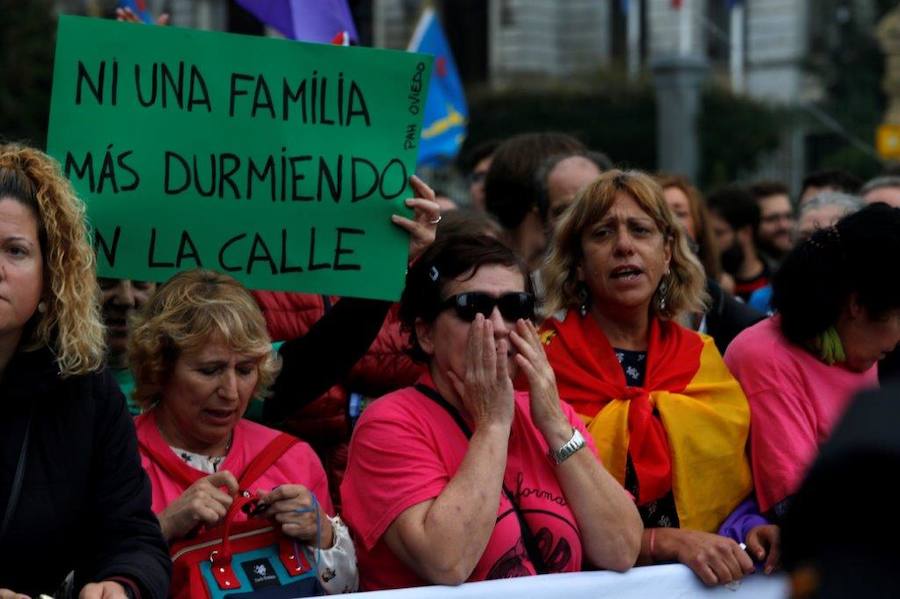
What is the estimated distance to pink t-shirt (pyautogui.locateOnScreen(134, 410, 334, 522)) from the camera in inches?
144

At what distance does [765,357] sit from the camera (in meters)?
4.11

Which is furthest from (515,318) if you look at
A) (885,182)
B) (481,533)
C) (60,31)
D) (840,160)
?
(840,160)

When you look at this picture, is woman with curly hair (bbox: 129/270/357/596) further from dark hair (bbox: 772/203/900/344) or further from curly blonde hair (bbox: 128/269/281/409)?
dark hair (bbox: 772/203/900/344)

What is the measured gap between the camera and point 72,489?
9.93ft

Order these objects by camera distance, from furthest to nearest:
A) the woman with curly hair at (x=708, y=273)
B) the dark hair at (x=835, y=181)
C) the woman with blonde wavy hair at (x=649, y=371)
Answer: the dark hair at (x=835, y=181) → the woman with curly hair at (x=708, y=273) → the woman with blonde wavy hair at (x=649, y=371)

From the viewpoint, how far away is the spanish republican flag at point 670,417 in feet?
13.0

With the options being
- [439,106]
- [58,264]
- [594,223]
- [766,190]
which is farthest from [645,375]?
[439,106]

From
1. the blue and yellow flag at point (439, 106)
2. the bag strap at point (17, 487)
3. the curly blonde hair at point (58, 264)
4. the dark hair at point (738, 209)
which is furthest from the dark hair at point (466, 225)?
the blue and yellow flag at point (439, 106)

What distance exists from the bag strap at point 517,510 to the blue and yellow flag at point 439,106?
6505mm

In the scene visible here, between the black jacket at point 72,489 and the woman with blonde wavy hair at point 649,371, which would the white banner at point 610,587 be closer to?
the woman with blonde wavy hair at point 649,371

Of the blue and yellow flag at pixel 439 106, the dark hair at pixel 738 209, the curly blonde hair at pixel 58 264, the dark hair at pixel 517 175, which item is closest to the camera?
the curly blonde hair at pixel 58 264

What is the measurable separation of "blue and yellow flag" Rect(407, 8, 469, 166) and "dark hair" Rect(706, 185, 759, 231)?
2.61m

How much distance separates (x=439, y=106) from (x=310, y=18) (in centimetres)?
473

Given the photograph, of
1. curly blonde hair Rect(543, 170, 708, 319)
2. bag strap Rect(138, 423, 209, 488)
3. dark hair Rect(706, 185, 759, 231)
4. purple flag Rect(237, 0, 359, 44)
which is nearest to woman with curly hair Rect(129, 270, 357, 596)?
bag strap Rect(138, 423, 209, 488)
